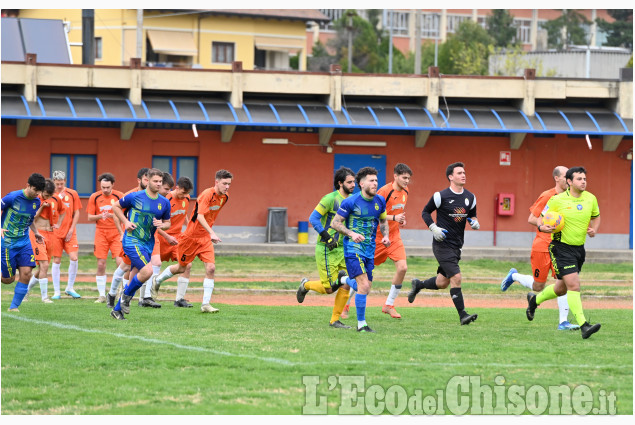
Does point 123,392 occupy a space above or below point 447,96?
below

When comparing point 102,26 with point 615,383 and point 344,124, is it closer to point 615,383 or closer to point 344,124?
point 344,124

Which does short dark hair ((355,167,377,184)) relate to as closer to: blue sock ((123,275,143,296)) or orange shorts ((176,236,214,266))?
blue sock ((123,275,143,296))

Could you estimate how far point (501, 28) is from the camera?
8844cm

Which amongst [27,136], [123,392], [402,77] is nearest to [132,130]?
[27,136]

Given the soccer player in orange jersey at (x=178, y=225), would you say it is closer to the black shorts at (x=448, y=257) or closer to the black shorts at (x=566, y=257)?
the black shorts at (x=448, y=257)

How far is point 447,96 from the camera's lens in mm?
33312

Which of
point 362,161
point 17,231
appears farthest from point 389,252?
point 362,161

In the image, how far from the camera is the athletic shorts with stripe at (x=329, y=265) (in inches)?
547

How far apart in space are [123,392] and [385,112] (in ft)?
81.7

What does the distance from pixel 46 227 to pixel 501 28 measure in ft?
246

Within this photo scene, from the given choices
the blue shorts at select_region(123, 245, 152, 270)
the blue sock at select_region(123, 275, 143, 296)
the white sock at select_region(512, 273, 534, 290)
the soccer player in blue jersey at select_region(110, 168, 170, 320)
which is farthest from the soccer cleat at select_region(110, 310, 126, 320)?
the white sock at select_region(512, 273, 534, 290)

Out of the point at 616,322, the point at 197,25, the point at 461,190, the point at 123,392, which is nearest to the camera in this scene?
the point at 123,392

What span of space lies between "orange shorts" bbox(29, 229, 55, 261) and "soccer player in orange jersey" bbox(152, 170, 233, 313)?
2.26m

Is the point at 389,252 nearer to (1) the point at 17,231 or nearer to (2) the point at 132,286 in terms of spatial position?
(2) the point at 132,286
